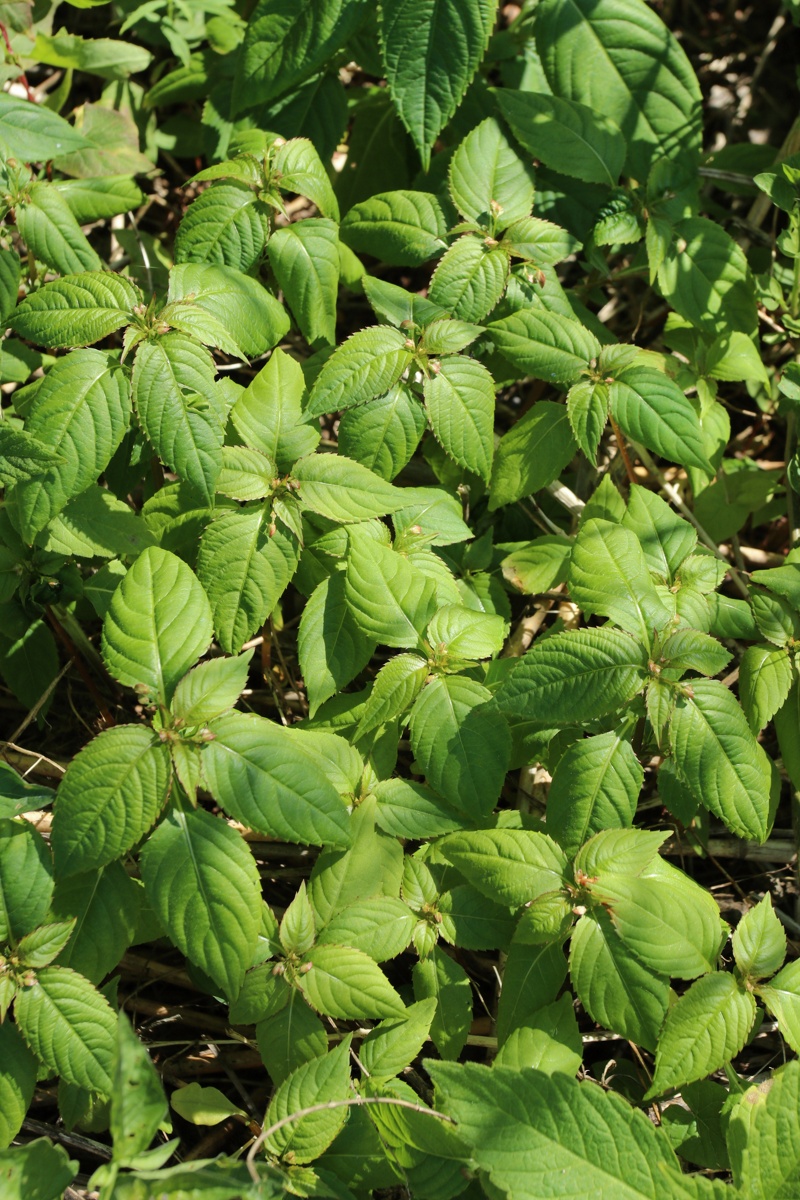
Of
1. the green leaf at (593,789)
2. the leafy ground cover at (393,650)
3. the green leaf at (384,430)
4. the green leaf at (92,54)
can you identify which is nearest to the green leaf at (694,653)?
the leafy ground cover at (393,650)

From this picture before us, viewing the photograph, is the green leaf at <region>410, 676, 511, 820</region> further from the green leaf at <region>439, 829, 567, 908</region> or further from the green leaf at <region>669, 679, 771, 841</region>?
the green leaf at <region>669, 679, 771, 841</region>

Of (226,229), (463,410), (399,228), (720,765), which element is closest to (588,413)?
(463,410)

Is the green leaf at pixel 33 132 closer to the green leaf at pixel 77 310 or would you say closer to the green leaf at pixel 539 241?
the green leaf at pixel 77 310

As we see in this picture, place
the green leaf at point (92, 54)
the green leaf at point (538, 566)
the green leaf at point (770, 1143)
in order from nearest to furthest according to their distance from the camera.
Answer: the green leaf at point (770, 1143) → the green leaf at point (538, 566) → the green leaf at point (92, 54)

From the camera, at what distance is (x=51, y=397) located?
218cm

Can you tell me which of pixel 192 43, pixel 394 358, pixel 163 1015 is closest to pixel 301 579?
pixel 394 358

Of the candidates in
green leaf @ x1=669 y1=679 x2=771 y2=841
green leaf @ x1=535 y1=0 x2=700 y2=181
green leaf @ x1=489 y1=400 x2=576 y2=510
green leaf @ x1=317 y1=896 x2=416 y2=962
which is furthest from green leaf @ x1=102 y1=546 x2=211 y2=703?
green leaf @ x1=535 y1=0 x2=700 y2=181

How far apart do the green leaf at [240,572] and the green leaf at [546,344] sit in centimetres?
82

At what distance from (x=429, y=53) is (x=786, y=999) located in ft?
8.37

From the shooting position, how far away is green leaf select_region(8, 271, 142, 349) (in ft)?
7.28

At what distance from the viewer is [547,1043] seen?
1.99 meters

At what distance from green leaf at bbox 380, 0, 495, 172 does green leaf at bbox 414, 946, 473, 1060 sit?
82.3 inches

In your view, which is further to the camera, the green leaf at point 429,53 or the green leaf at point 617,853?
the green leaf at point 429,53

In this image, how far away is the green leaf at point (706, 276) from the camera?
9.47 ft
